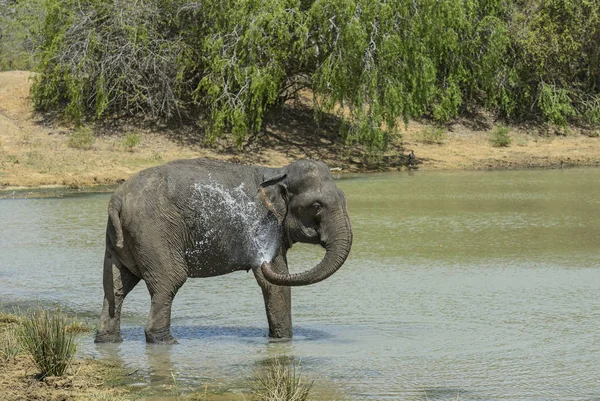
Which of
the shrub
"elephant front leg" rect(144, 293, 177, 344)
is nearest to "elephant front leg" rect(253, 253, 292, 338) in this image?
"elephant front leg" rect(144, 293, 177, 344)

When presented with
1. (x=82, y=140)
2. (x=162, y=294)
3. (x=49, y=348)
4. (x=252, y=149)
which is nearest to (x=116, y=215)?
(x=162, y=294)

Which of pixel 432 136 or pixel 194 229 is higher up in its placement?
pixel 194 229

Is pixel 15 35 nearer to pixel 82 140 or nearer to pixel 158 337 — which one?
pixel 82 140

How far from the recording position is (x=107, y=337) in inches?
371

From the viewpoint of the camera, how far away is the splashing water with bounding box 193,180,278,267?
30.3 ft

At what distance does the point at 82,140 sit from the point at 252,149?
4678mm

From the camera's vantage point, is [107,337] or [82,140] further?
[82,140]

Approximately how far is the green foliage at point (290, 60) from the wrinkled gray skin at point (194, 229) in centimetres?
1898

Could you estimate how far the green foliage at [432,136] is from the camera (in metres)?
32.5

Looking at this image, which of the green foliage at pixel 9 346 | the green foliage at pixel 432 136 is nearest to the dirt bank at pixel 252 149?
the green foliage at pixel 432 136

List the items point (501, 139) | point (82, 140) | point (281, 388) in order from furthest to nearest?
1. point (501, 139)
2. point (82, 140)
3. point (281, 388)

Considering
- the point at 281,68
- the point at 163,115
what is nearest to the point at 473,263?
the point at 281,68

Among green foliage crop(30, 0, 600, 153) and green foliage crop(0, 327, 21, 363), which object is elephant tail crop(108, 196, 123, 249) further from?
green foliage crop(30, 0, 600, 153)

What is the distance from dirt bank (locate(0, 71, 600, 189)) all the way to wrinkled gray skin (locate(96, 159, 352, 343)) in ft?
52.3
